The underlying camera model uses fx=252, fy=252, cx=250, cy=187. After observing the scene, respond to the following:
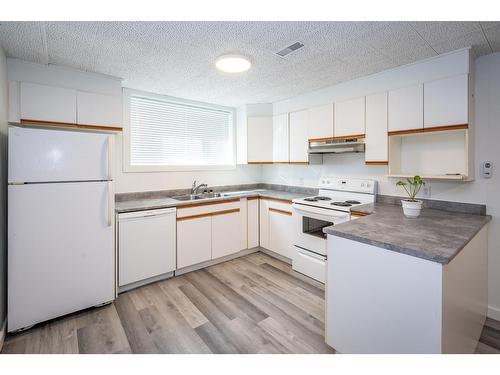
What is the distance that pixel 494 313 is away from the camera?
86.9 inches

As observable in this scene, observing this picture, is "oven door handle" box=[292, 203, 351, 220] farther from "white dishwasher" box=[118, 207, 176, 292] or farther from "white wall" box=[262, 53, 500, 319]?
"white dishwasher" box=[118, 207, 176, 292]

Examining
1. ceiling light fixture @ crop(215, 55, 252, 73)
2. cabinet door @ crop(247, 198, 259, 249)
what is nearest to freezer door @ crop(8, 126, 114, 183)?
ceiling light fixture @ crop(215, 55, 252, 73)

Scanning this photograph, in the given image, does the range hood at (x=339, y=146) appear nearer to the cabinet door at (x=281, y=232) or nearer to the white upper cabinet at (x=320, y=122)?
the white upper cabinet at (x=320, y=122)

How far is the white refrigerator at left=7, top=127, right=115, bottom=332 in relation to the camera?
1.96 m

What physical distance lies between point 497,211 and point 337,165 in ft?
5.36

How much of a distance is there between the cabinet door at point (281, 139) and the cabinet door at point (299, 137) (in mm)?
103

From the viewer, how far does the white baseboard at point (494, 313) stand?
7.19 feet

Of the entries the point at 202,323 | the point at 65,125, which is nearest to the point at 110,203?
the point at 65,125

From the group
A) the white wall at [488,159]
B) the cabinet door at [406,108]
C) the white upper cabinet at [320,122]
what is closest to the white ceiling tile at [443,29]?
the cabinet door at [406,108]

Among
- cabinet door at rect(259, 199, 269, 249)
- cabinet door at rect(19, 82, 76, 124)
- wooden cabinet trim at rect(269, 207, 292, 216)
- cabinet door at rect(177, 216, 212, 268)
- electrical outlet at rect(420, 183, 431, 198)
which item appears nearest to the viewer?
cabinet door at rect(19, 82, 76, 124)

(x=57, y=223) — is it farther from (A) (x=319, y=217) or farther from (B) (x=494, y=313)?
(B) (x=494, y=313)

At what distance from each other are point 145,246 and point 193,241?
580 millimetres

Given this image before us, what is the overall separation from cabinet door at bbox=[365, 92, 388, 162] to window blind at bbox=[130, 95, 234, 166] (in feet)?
7.16
